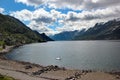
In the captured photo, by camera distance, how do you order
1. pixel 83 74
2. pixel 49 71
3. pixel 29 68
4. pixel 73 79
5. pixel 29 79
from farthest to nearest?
pixel 29 68 → pixel 49 71 → pixel 83 74 → pixel 73 79 → pixel 29 79

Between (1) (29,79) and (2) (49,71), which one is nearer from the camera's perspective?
(1) (29,79)

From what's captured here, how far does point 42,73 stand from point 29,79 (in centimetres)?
1709

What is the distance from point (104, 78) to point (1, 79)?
37705 millimetres

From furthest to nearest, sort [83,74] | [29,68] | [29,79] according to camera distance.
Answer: [29,68] → [83,74] → [29,79]

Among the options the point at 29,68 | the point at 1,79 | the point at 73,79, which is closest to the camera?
the point at 1,79

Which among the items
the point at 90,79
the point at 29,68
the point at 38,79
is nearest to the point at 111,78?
the point at 90,79

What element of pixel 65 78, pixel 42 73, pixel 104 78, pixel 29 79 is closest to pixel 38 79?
pixel 29 79

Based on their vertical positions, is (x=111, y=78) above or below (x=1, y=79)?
below

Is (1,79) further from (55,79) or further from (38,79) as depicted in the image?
(55,79)

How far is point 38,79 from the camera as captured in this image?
227 ft

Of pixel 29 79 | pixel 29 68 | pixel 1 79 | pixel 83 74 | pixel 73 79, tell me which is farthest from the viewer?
pixel 29 68

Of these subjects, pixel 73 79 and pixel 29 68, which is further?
pixel 29 68

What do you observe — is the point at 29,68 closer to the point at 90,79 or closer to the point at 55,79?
the point at 55,79

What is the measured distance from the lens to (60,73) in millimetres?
84125
